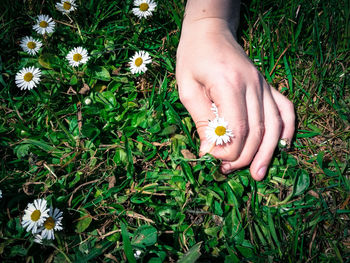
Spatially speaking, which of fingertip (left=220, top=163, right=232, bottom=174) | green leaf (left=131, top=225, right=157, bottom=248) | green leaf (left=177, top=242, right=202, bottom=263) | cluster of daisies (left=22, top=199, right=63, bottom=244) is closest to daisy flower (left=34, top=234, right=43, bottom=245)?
cluster of daisies (left=22, top=199, right=63, bottom=244)

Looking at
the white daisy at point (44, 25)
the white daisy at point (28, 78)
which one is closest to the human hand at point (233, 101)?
the white daisy at point (28, 78)

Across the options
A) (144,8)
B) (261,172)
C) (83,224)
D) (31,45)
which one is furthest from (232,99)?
(31,45)

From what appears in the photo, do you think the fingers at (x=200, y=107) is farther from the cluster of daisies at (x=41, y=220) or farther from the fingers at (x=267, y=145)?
the cluster of daisies at (x=41, y=220)

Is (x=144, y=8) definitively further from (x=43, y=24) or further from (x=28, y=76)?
(x=28, y=76)

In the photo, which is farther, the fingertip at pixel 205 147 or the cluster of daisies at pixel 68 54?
the cluster of daisies at pixel 68 54

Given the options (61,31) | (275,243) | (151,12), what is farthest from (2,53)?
(275,243)

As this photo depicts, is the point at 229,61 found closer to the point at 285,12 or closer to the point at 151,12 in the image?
the point at 285,12

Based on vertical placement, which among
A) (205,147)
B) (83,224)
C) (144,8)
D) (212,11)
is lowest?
(83,224)
